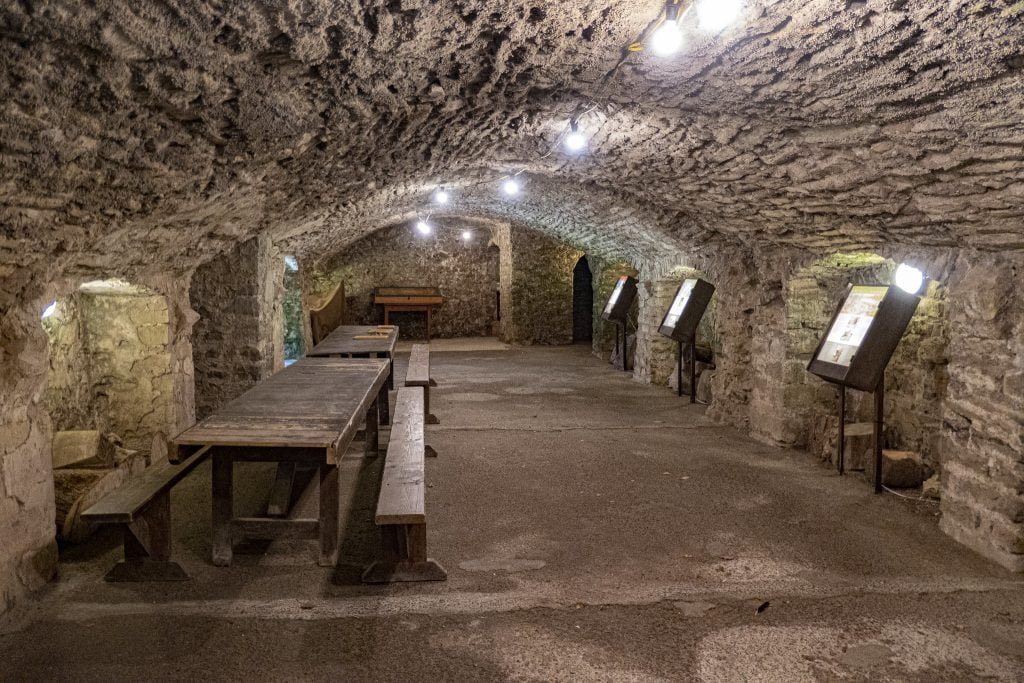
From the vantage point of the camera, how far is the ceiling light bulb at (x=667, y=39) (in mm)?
2625

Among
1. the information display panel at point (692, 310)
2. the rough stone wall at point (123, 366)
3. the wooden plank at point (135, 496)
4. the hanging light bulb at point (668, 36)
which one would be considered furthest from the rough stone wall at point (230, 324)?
the hanging light bulb at point (668, 36)

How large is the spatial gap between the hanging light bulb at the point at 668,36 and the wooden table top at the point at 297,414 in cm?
228

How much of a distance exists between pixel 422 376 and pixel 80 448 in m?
2.81

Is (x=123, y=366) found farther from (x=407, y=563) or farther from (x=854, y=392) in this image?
(x=854, y=392)

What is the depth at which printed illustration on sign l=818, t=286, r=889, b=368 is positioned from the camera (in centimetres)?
498

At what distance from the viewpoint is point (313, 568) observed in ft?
12.3

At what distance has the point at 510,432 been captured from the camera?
6.78 metres

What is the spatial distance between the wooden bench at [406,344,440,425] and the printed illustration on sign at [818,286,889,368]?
332cm

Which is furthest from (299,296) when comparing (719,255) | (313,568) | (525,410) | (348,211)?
(313,568)

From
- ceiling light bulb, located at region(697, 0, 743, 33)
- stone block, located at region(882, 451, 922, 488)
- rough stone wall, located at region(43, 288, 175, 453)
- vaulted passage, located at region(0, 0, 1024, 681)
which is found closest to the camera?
ceiling light bulb, located at region(697, 0, 743, 33)

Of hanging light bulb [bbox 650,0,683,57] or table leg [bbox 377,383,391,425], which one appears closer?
hanging light bulb [bbox 650,0,683,57]

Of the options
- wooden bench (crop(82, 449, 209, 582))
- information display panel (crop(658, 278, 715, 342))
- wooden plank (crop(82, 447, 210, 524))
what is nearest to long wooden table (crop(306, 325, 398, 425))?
wooden plank (crop(82, 447, 210, 524))

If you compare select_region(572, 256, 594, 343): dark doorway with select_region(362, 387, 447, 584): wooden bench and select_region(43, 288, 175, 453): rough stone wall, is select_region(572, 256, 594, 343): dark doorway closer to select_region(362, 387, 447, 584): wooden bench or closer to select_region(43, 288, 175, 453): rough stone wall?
select_region(43, 288, 175, 453): rough stone wall

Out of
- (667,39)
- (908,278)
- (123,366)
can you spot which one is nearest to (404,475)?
(667,39)
